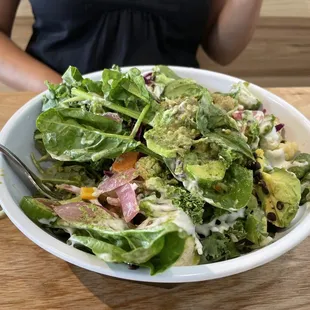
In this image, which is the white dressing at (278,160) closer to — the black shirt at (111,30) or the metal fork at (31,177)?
the metal fork at (31,177)

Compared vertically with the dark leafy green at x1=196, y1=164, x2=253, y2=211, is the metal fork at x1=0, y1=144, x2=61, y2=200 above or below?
below

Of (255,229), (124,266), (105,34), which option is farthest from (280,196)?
(105,34)

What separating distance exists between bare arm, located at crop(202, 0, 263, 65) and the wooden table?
0.81 meters

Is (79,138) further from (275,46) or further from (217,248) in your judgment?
(275,46)

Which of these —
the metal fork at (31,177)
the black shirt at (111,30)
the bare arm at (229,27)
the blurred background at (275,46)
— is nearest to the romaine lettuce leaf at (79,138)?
the metal fork at (31,177)

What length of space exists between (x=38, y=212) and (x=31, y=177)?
0.32 ft

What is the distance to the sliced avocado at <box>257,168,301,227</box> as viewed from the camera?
0.71 meters

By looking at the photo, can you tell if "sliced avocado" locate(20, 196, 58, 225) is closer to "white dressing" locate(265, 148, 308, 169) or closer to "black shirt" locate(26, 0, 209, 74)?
"white dressing" locate(265, 148, 308, 169)

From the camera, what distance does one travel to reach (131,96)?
0.78 m

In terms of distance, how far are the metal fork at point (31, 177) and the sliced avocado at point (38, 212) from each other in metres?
0.07

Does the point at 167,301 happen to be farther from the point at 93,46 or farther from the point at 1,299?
the point at 93,46

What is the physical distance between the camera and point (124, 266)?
60cm

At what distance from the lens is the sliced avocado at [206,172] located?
0.64m

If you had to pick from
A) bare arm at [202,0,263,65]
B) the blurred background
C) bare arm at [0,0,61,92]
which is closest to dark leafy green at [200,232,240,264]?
bare arm at [0,0,61,92]
